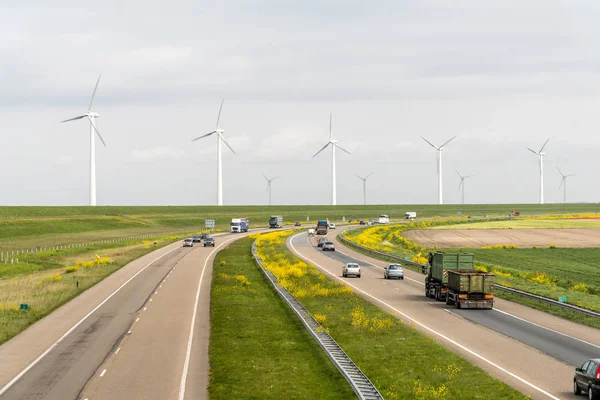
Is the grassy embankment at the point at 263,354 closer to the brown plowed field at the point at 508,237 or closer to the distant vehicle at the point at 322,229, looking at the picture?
the brown plowed field at the point at 508,237

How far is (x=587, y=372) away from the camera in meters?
27.5

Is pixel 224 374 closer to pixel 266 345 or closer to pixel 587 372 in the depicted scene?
pixel 266 345

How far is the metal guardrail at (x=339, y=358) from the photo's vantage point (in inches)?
1047

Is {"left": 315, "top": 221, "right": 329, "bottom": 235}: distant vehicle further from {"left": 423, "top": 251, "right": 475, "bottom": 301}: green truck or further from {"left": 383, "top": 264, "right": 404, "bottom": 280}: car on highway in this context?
{"left": 423, "top": 251, "right": 475, "bottom": 301}: green truck

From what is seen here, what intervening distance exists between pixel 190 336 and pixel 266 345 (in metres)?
4.87

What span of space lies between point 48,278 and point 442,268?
123 feet

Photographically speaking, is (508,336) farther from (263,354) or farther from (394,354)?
(263,354)

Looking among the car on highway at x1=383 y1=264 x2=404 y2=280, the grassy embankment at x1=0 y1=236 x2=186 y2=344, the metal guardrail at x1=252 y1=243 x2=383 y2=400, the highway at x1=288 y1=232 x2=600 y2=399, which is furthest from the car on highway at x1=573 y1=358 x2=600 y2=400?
the car on highway at x1=383 y1=264 x2=404 y2=280

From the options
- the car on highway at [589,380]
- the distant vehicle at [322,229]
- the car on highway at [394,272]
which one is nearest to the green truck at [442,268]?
the car on highway at [394,272]

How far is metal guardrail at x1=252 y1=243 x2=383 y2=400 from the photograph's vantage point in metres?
26.6

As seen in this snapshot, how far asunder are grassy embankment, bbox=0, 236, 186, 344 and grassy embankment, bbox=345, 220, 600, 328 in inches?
1274

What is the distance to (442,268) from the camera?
5862cm

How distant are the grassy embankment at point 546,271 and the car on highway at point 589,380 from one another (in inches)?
789

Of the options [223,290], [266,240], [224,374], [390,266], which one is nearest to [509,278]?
[390,266]
